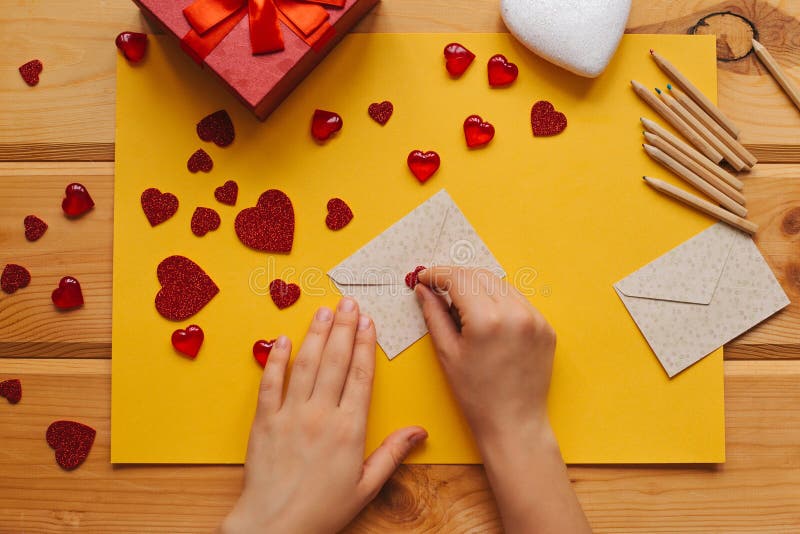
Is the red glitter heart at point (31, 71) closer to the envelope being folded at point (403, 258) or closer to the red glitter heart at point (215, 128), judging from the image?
the red glitter heart at point (215, 128)

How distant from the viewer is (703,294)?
2.83 feet

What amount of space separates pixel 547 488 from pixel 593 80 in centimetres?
54

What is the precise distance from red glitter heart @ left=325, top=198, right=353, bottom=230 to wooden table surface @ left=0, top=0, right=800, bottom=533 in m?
0.25

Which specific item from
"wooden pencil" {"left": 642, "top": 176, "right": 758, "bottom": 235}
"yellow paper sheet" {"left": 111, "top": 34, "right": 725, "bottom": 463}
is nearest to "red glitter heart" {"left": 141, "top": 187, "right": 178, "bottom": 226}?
"yellow paper sheet" {"left": 111, "top": 34, "right": 725, "bottom": 463}

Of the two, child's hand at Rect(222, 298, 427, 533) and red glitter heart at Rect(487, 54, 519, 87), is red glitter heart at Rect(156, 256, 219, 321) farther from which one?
red glitter heart at Rect(487, 54, 519, 87)

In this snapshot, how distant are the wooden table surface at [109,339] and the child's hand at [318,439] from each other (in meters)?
0.05

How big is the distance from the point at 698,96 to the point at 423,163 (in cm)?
38

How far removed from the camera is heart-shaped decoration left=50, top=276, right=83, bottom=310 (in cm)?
86

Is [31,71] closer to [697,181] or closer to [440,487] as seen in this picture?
[440,487]

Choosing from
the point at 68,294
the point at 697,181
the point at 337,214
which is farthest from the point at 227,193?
the point at 697,181

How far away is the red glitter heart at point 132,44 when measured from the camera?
0.86 meters

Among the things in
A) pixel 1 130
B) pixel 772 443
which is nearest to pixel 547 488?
pixel 772 443

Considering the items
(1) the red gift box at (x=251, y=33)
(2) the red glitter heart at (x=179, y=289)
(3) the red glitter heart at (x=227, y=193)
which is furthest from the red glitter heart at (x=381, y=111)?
(2) the red glitter heart at (x=179, y=289)

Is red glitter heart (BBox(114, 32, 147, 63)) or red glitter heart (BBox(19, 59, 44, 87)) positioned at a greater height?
red glitter heart (BBox(114, 32, 147, 63))
